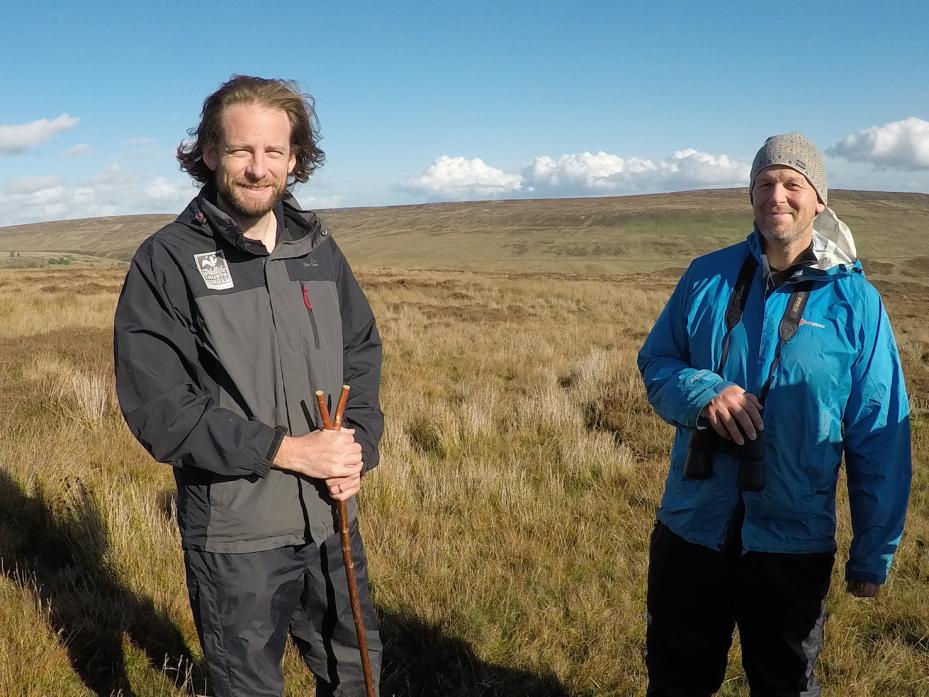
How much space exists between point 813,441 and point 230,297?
1839 mm

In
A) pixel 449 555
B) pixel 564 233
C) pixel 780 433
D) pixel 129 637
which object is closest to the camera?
pixel 780 433

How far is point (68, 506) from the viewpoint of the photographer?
3.81m

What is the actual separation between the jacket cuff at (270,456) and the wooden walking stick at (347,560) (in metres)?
0.14

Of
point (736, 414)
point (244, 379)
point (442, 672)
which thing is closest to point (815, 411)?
point (736, 414)

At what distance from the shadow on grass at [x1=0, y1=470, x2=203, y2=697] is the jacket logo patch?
158 centimetres

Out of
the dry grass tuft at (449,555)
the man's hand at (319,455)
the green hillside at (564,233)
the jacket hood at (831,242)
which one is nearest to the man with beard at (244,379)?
the man's hand at (319,455)

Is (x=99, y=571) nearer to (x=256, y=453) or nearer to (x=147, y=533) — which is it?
(x=147, y=533)

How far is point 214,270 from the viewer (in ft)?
5.84

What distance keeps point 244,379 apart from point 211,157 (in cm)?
71

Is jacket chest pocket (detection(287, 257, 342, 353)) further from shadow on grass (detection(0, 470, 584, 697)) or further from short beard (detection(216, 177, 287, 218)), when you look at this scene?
shadow on grass (detection(0, 470, 584, 697))

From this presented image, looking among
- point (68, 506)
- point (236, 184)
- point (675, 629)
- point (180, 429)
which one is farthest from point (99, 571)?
point (675, 629)

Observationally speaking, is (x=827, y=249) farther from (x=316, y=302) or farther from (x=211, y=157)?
(x=211, y=157)

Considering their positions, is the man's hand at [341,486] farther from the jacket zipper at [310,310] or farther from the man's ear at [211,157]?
the man's ear at [211,157]

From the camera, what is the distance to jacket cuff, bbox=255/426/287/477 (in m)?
1.72
